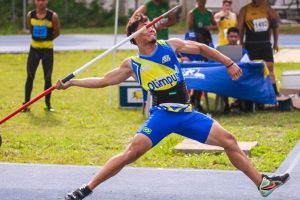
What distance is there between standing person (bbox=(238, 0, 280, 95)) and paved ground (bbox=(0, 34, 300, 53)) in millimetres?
12025

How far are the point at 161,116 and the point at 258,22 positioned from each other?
7.07 meters

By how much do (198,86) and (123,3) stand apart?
1019 inches

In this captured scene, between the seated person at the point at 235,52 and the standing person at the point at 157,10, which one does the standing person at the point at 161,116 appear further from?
the standing person at the point at 157,10

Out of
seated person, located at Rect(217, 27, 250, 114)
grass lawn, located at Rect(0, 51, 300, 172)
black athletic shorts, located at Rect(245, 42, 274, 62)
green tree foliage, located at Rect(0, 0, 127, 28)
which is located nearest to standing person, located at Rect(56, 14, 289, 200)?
grass lawn, located at Rect(0, 51, 300, 172)

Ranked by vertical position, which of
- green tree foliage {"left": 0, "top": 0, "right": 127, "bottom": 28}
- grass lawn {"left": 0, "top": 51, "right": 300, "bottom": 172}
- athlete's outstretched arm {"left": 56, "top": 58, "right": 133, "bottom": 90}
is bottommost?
green tree foliage {"left": 0, "top": 0, "right": 127, "bottom": 28}

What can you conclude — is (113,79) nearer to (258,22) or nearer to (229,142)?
(229,142)

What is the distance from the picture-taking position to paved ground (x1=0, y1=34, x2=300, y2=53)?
89.0 ft

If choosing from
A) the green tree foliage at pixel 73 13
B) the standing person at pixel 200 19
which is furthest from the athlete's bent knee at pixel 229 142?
the green tree foliage at pixel 73 13

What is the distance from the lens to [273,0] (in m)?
34.2

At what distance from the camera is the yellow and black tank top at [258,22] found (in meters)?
14.1

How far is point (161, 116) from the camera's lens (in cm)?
741

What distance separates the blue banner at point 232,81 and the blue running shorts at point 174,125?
5.76 metres

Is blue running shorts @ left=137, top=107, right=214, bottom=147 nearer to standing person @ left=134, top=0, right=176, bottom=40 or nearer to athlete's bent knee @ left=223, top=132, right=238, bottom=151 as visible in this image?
athlete's bent knee @ left=223, top=132, right=238, bottom=151

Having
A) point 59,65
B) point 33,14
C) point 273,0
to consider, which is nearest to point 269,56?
point 33,14
